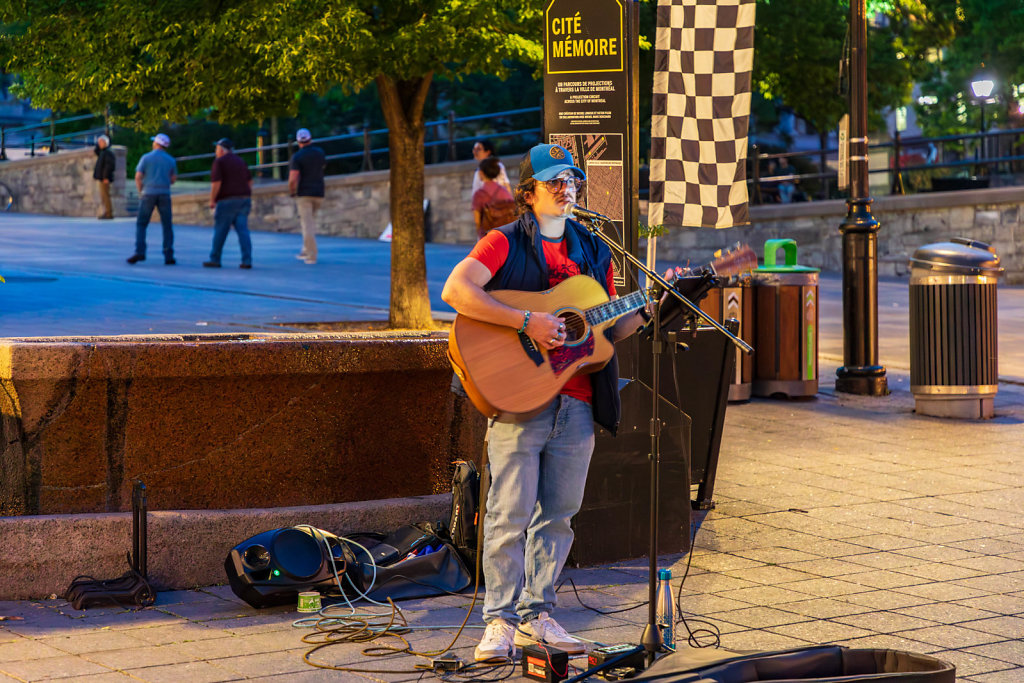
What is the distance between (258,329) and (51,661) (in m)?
7.65

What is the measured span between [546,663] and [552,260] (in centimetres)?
138

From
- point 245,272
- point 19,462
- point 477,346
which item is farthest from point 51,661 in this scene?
point 245,272

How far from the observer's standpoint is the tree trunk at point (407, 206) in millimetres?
12695

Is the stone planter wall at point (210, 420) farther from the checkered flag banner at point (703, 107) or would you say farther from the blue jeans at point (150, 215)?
the blue jeans at point (150, 215)

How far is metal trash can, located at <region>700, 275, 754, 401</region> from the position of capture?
10.2 metres

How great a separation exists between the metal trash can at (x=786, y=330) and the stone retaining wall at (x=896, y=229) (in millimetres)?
8970

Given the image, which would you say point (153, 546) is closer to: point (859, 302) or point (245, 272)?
point (859, 302)

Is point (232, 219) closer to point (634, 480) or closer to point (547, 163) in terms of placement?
point (634, 480)

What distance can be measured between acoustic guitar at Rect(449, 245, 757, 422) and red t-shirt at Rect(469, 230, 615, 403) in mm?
65

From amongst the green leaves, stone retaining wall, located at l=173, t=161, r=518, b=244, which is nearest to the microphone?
the green leaves

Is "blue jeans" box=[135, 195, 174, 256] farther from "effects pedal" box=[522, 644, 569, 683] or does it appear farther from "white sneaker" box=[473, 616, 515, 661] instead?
"effects pedal" box=[522, 644, 569, 683]

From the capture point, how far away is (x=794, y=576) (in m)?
5.99

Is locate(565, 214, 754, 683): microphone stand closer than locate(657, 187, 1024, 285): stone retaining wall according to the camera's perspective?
Yes

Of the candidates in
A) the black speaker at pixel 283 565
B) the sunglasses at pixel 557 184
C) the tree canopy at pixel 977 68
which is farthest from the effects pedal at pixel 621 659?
the tree canopy at pixel 977 68
